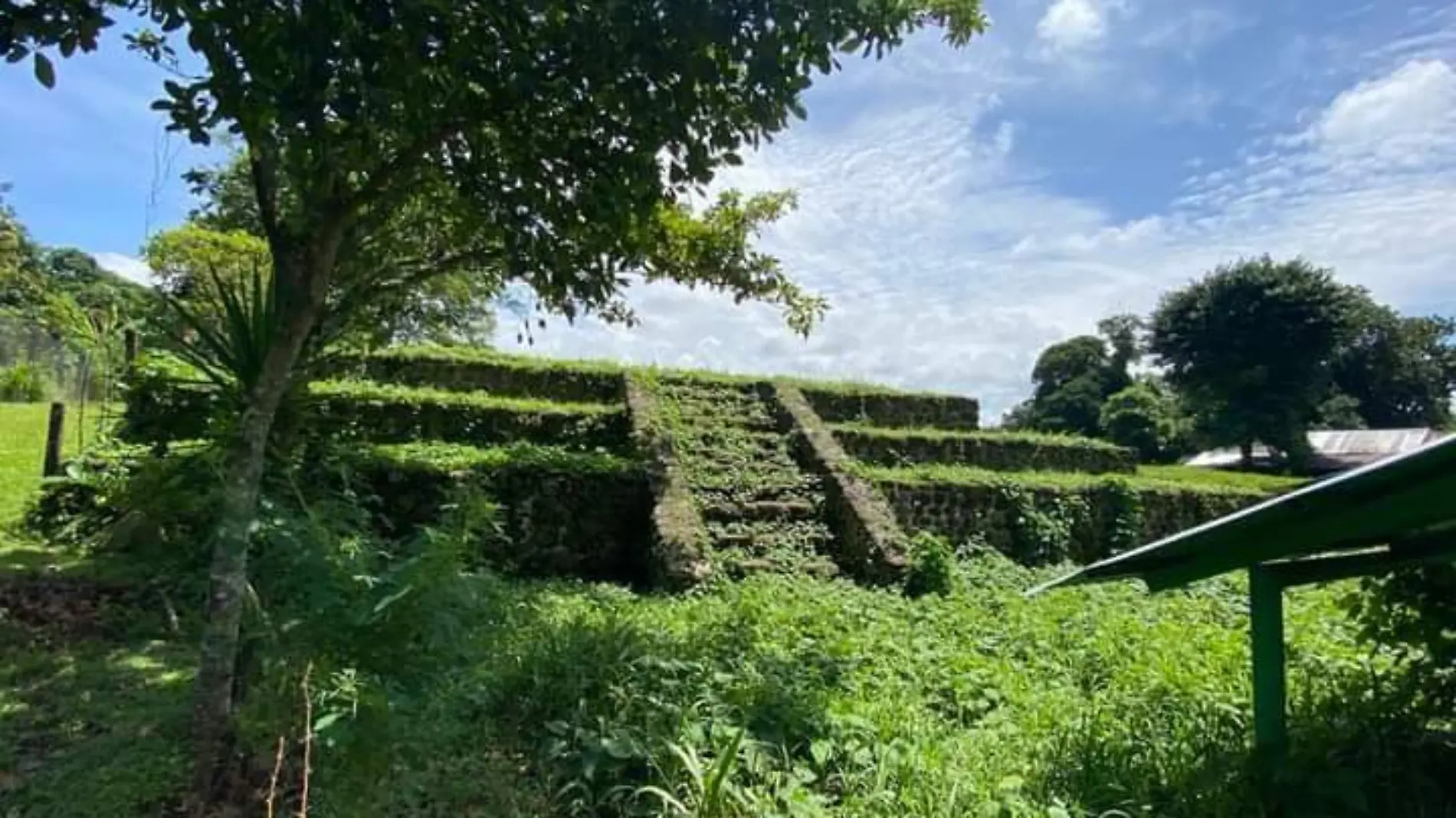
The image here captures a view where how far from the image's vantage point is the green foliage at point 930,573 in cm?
725

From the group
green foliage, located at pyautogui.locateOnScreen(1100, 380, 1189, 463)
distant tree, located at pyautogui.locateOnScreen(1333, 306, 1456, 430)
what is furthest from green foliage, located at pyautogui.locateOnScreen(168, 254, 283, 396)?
distant tree, located at pyautogui.locateOnScreen(1333, 306, 1456, 430)

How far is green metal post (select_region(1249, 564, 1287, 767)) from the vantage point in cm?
292

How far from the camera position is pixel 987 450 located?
11695 mm

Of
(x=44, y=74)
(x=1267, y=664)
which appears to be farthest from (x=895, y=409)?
(x=44, y=74)

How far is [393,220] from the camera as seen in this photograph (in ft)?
15.4

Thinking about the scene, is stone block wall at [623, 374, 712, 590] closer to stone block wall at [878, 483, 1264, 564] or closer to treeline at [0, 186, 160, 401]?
stone block wall at [878, 483, 1264, 564]

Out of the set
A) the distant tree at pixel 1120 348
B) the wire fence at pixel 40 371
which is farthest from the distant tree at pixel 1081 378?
the wire fence at pixel 40 371

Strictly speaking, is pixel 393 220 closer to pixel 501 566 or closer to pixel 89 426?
pixel 501 566

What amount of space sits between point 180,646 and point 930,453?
855 cm

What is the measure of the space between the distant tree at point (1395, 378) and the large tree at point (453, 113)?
40.1 meters

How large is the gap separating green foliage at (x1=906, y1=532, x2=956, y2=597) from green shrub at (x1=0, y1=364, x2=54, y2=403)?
652 inches

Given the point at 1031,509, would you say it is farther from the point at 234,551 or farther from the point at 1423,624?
the point at 234,551

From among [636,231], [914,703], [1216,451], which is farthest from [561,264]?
[1216,451]

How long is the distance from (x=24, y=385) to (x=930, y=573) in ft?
56.0
